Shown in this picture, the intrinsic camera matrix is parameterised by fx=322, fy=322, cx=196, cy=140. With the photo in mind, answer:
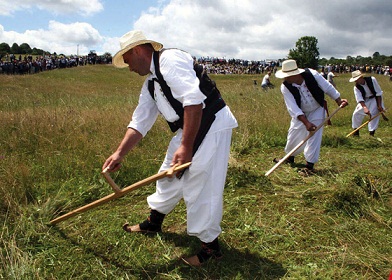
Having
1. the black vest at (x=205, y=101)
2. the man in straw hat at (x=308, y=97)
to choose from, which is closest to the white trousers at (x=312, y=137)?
the man in straw hat at (x=308, y=97)

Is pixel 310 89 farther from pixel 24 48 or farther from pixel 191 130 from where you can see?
pixel 24 48

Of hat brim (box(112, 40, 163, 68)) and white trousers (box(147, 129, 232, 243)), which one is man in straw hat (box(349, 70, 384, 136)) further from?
hat brim (box(112, 40, 163, 68))

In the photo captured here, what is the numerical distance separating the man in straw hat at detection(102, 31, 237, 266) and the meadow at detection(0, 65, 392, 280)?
45cm

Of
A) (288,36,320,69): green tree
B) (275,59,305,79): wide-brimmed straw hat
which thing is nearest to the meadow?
(275,59,305,79): wide-brimmed straw hat

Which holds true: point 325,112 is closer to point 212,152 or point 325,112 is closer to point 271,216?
point 271,216

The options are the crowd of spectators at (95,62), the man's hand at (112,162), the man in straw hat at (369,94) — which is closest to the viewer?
the man's hand at (112,162)

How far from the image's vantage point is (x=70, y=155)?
478cm

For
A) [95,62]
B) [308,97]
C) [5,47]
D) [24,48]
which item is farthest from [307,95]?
[24,48]

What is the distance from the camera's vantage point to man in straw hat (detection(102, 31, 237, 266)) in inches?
95.4

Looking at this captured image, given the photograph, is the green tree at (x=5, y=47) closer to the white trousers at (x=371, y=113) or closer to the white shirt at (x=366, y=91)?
the white trousers at (x=371, y=113)

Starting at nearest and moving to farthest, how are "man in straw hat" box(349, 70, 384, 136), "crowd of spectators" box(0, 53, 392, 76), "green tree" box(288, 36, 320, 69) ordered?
1. "man in straw hat" box(349, 70, 384, 136)
2. "crowd of spectators" box(0, 53, 392, 76)
3. "green tree" box(288, 36, 320, 69)

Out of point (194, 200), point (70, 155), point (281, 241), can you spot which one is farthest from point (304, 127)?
point (70, 155)

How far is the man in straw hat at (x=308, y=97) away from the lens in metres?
5.01

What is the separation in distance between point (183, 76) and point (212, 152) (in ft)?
2.17
